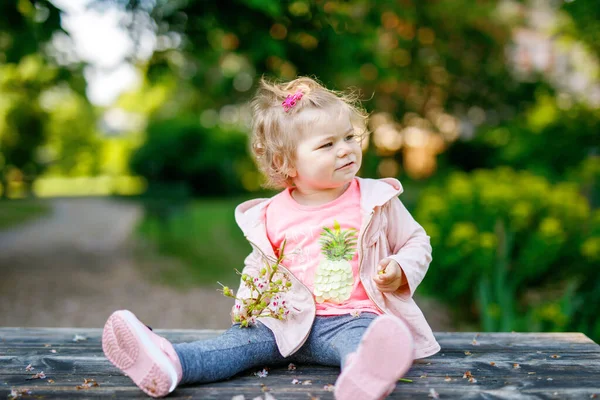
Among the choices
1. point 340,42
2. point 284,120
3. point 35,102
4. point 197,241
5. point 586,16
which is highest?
point 586,16

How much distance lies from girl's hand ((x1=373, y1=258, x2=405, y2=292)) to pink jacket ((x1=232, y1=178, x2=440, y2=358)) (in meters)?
0.02

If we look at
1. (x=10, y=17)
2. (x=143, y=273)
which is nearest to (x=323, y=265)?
(x=10, y=17)

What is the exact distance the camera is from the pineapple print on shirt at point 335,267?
206 cm

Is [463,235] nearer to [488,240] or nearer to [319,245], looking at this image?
[488,240]

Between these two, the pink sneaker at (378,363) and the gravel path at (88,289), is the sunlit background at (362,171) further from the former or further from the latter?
the pink sneaker at (378,363)

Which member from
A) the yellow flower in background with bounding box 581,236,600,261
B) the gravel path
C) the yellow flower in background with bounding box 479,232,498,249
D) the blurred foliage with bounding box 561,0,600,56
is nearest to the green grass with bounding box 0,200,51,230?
the gravel path

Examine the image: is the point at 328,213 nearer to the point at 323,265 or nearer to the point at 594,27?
the point at 323,265

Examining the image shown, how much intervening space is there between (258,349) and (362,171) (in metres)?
11.2

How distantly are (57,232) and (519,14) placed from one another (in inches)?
450

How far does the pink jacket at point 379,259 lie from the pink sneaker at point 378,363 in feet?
1.35

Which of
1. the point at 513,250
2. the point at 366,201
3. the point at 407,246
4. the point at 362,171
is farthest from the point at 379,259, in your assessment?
the point at 362,171

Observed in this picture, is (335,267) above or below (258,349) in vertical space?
above

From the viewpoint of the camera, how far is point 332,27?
4965mm

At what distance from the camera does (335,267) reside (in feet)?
6.76
